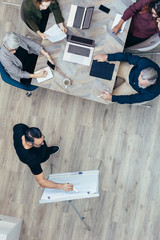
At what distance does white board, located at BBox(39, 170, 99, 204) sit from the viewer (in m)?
2.30

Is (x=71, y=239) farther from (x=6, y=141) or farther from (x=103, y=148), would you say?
(x=6, y=141)

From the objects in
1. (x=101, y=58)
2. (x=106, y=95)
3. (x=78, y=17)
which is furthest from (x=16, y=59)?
(x=106, y=95)

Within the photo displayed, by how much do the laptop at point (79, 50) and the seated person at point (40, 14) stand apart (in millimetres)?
162

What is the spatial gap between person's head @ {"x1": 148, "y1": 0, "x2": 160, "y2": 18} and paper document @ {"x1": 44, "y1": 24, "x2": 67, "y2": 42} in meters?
0.95

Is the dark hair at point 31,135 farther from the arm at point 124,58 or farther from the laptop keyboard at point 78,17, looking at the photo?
the laptop keyboard at point 78,17

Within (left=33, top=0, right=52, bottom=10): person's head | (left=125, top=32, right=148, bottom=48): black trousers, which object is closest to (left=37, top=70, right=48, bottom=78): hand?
(left=33, top=0, right=52, bottom=10): person's head

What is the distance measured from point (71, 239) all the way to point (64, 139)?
4.34ft

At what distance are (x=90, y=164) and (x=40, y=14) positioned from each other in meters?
1.95

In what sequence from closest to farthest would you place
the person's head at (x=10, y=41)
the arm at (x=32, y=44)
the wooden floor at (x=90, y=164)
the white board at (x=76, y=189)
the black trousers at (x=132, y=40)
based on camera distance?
the white board at (x=76, y=189) → the person's head at (x=10, y=41) → the arm at (x=32, y=44) → the black trousers at (x=132, y=40) → the wooden floor at (x=90, y=164)

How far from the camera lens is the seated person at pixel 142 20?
2611 mm

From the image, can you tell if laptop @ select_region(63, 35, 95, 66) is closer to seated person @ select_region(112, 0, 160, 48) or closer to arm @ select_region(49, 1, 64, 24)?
arm @ select_region(49, 1, 64, 24)

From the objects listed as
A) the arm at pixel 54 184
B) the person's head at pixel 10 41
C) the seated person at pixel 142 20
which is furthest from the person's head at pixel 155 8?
the arm at pixel 54 184

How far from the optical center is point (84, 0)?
266 centimetres

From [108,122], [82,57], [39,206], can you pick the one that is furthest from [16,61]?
[39,206]
